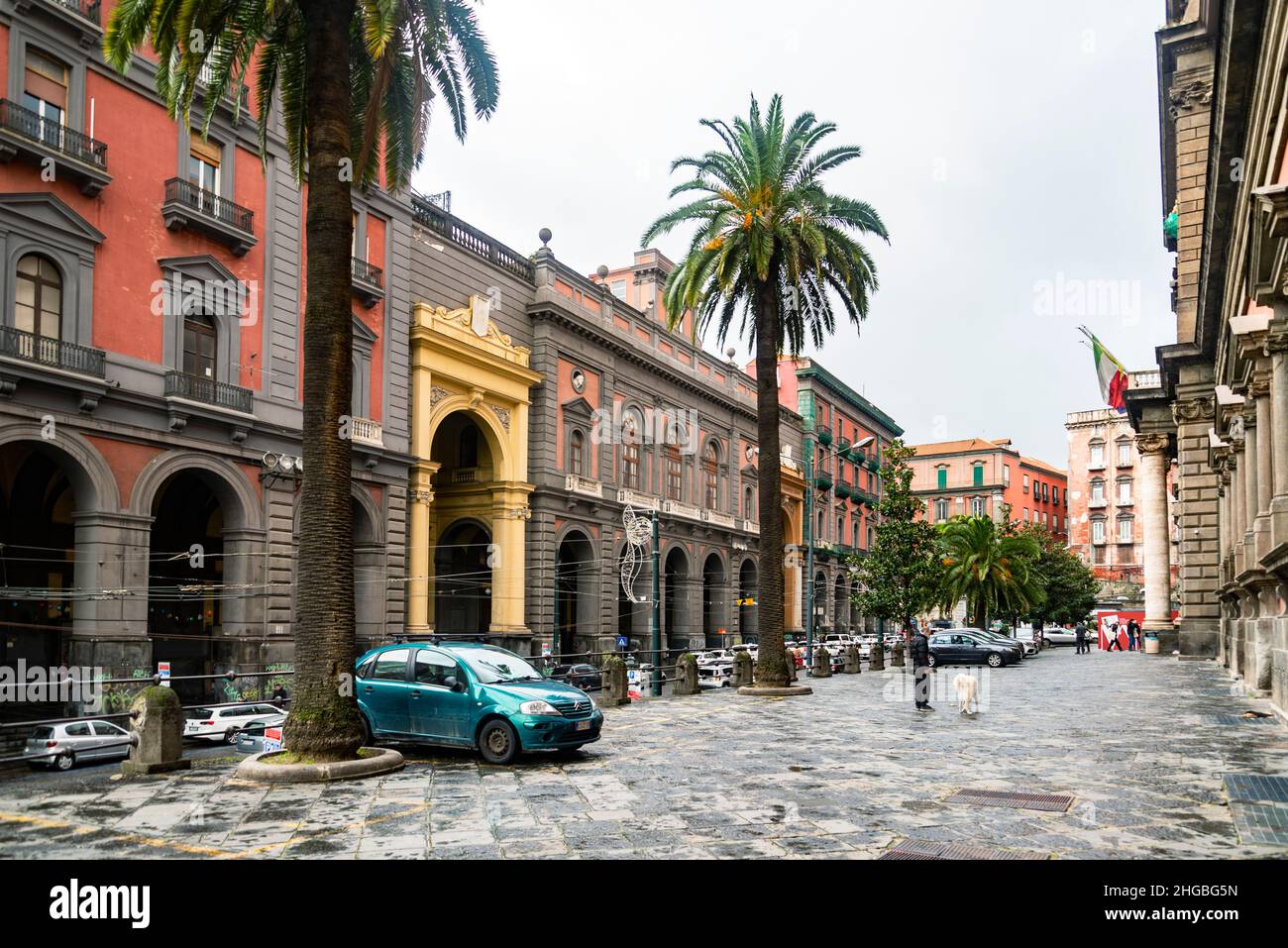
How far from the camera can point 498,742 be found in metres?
12.9

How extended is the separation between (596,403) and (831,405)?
3412cm

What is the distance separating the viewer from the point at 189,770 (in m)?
12.2

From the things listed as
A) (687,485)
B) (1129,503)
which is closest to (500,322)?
(687,485)

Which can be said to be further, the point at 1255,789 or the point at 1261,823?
the point at 1255,789

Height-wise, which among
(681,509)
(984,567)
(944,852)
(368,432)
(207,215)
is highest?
(207,215)

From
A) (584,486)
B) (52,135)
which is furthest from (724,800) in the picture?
(584,486)

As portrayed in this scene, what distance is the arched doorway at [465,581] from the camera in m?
38.9

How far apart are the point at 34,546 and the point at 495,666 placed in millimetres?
17895

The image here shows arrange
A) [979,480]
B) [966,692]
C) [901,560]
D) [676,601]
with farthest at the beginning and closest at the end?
[979,480] < [676,601] < [901,560] < [966,692]

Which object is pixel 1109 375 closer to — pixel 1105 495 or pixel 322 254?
pixel 322 254

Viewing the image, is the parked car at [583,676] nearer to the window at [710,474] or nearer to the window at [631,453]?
the window at [631,453]

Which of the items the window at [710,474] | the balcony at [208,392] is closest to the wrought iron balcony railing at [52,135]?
the balcony at [208,392]

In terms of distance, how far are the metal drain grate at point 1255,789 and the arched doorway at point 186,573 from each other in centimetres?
2328

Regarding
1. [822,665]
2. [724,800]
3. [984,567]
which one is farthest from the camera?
[984,567]
